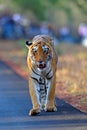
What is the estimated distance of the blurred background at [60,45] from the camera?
15320 millimetres

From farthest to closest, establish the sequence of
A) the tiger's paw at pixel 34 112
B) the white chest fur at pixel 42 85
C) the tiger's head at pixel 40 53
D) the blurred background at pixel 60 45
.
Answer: the blurred background at pixel 60 45 → the white chest fur at pixel 42 85 → the tiger's paw at pixel 34 112 → the tiger's head at pixel 40 53

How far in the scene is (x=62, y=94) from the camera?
47.8ft

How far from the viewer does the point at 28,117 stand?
11227 millimetres

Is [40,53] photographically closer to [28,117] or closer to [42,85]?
[42,85]

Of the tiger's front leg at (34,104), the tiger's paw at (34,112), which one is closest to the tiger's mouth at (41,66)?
the tiger's front leg at (34,104)

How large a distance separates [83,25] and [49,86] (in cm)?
5757

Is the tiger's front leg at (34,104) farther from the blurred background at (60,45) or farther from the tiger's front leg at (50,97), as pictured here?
the blurred background at (60,45)

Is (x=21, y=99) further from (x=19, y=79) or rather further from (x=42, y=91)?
(x=19, y=79)

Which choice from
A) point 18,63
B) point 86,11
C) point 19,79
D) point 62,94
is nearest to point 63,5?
point 86,11

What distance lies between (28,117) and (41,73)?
2.88 ft

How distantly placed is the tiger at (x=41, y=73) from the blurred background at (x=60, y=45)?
0.71 m

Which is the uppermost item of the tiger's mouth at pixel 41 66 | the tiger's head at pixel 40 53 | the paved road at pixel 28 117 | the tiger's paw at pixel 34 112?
the tiger's head at pixel 40 53


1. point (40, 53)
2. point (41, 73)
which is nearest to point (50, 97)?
point (41, 73)

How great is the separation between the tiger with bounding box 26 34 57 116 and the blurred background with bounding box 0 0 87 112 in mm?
706
